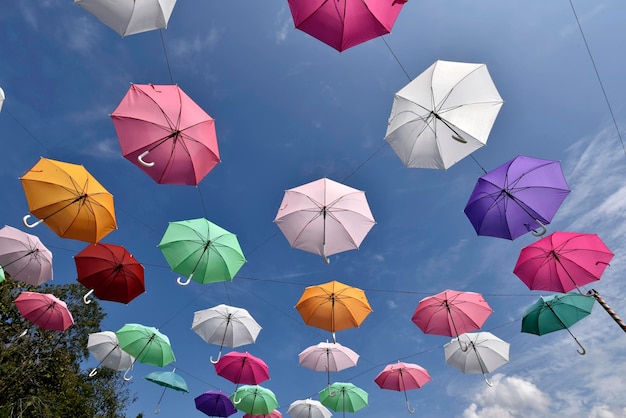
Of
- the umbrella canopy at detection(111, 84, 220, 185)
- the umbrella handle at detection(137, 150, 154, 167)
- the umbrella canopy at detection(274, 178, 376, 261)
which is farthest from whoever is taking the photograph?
the umbrella canopy at detection(274, 178, 376, 261)

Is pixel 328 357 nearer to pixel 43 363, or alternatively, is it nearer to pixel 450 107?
pixel 450 107

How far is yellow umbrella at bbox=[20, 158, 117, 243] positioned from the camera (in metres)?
8.70

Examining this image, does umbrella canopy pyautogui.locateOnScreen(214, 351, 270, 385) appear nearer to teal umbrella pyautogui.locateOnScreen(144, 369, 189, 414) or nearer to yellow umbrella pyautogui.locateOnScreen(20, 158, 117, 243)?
teal umbrella pyautogui.locateOnScreen(144, 369, 189, 414)

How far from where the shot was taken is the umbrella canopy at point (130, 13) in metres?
A: 5.88

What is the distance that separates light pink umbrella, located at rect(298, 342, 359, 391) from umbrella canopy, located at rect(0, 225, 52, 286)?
34.1 feet

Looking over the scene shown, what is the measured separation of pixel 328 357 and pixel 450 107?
11.8 m

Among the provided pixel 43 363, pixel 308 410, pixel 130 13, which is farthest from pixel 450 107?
pixel 43 363

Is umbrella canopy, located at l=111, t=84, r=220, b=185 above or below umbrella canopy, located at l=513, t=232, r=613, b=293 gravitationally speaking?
above

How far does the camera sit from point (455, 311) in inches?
481

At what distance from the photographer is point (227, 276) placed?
1043 cm

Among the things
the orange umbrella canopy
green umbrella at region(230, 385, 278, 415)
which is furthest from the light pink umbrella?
green umbrella at region(230, 385, 278, 415)

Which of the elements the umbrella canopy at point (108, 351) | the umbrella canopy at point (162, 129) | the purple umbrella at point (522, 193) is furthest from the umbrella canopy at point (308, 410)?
the umbrella canopy at point (162, 129)

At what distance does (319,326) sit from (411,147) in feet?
23.6

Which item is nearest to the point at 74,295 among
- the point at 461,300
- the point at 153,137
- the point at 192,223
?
the point at 192,223
